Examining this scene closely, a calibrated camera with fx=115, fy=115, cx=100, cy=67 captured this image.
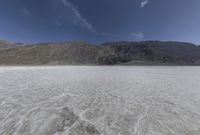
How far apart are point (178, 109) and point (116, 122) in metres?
2.10

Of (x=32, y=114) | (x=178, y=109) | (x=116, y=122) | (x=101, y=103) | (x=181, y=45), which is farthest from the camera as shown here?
(x=181, y=45)

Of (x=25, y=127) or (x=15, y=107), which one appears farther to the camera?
(x=15, y=107)

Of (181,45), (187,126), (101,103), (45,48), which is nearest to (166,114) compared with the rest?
(187,126)

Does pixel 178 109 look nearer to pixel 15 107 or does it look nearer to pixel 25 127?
pixel 25 127

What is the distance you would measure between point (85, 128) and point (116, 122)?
756 millimetres

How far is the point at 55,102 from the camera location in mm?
3949

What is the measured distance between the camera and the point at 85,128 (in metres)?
2.53

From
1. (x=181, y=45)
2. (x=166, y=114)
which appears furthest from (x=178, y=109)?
(x=181, y=45)

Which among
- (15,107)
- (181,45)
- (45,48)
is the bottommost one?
(15,107)

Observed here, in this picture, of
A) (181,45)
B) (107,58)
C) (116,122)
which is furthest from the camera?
(181,45)

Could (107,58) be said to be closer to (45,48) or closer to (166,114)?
(45,48)

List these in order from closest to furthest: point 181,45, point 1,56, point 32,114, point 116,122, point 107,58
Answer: point 116,122 < point 32,114 < point 1,56 < point 107,58 < point 181,45

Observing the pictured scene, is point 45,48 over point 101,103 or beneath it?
over

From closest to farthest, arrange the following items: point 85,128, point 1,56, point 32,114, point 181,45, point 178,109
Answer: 1. point 85,128
2. point 32,114
3. point 178,109
4. point 1,56
5. point 181,45
